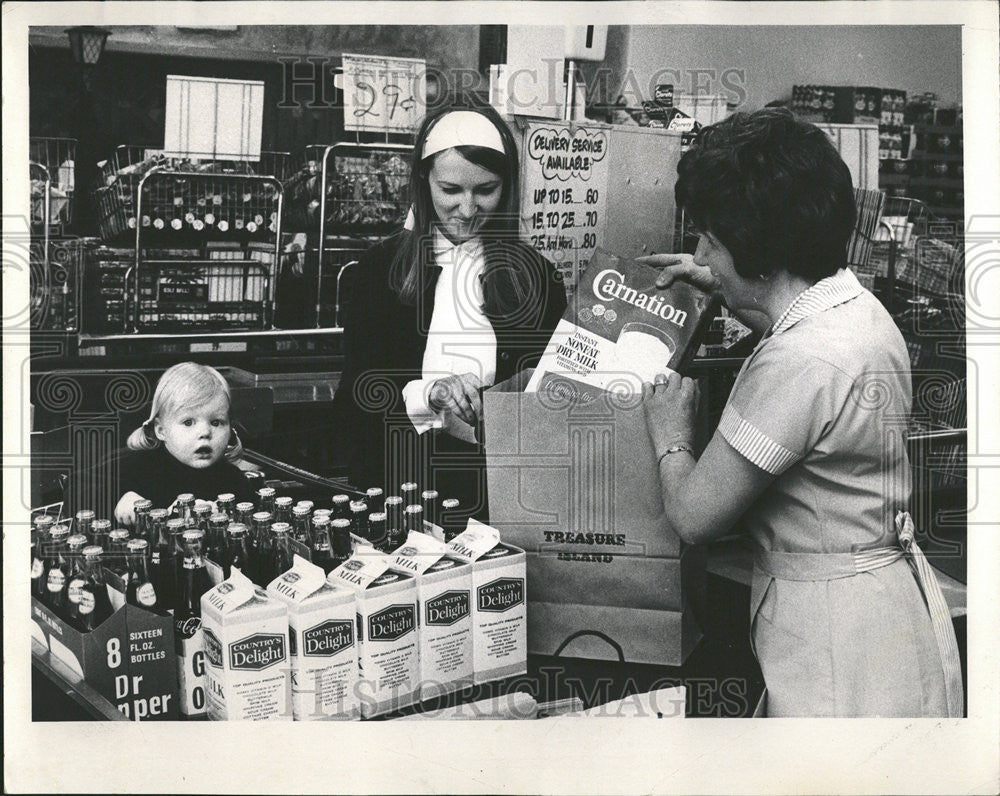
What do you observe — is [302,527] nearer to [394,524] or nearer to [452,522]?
[394,524]

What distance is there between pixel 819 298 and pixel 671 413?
397 millimetres

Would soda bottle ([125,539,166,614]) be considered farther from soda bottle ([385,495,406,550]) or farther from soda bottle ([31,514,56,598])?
soda bottle ([385,495,406,550])

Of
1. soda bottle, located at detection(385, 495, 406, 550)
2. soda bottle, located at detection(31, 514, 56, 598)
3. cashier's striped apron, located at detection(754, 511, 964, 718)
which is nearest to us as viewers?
cashier's striped apron, located at detection(754, 511, 964, 718)

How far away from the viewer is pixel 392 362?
2.72 meters

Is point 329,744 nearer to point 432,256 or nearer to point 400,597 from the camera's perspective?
point 400,597

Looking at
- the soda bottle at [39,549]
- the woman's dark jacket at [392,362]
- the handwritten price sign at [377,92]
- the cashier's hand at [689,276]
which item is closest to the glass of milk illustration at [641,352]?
the cashier's hand at [689,276]

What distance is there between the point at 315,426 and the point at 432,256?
1.83ft

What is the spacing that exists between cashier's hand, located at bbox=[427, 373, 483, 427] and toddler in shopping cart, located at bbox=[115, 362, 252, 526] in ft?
1.75

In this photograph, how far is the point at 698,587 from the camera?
247cm

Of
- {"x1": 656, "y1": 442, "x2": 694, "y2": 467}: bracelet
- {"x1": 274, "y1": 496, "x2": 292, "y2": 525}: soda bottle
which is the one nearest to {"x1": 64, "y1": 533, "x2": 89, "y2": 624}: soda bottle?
{"x1": 274, "y1": 496, "x2": 292, "y2": 525}: soda bottle

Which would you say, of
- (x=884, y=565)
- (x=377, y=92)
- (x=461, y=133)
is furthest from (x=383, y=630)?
(x=377, y=92)

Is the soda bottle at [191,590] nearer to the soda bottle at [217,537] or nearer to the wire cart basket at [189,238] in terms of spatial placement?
the soda bottle at [217,537]

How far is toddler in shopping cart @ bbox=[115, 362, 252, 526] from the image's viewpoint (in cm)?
260

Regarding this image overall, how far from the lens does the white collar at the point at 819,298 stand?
2092 millimetres
